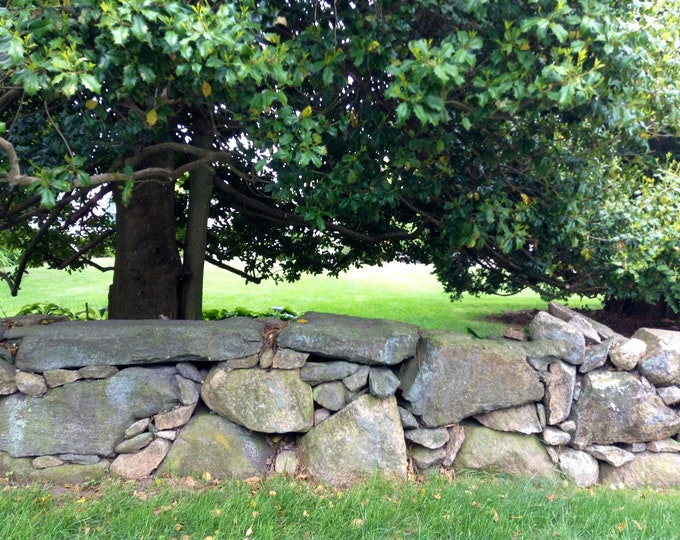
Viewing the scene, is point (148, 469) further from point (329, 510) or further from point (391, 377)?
point (391, 377)

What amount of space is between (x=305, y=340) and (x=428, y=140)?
5.13ft

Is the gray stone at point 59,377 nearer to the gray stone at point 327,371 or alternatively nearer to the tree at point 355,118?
the tree at point 355,118

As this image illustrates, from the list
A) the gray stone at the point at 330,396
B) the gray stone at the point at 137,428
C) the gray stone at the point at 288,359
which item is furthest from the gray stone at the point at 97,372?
the gray stone at the point at 330,396

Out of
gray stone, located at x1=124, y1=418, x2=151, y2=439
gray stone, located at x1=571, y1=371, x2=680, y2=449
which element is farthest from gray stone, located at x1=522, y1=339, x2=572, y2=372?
gray stone, located at x1=124, y1=418, x2=151, y2=439

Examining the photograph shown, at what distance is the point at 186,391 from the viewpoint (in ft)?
11.8

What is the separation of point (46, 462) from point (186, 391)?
3.21ft


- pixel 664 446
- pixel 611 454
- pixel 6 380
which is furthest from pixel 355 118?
pixel 664 446

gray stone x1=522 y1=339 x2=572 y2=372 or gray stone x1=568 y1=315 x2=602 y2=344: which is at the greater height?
gray stone x1=568 y1=315 x2=602 y2=344

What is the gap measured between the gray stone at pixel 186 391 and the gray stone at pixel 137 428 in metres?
0.26

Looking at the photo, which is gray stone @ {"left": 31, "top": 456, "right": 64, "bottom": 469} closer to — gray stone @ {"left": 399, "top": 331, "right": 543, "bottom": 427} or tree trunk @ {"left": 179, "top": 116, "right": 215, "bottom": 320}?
tree trunk @ {"left": 179, "top": 116, "right": 215, "bottom": 320}

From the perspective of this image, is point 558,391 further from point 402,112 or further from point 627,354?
point 402,112

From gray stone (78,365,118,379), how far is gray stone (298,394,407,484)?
1356 millimetres

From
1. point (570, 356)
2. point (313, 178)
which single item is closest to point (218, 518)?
point (313, 178)

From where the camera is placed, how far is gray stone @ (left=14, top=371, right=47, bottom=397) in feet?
11.4
